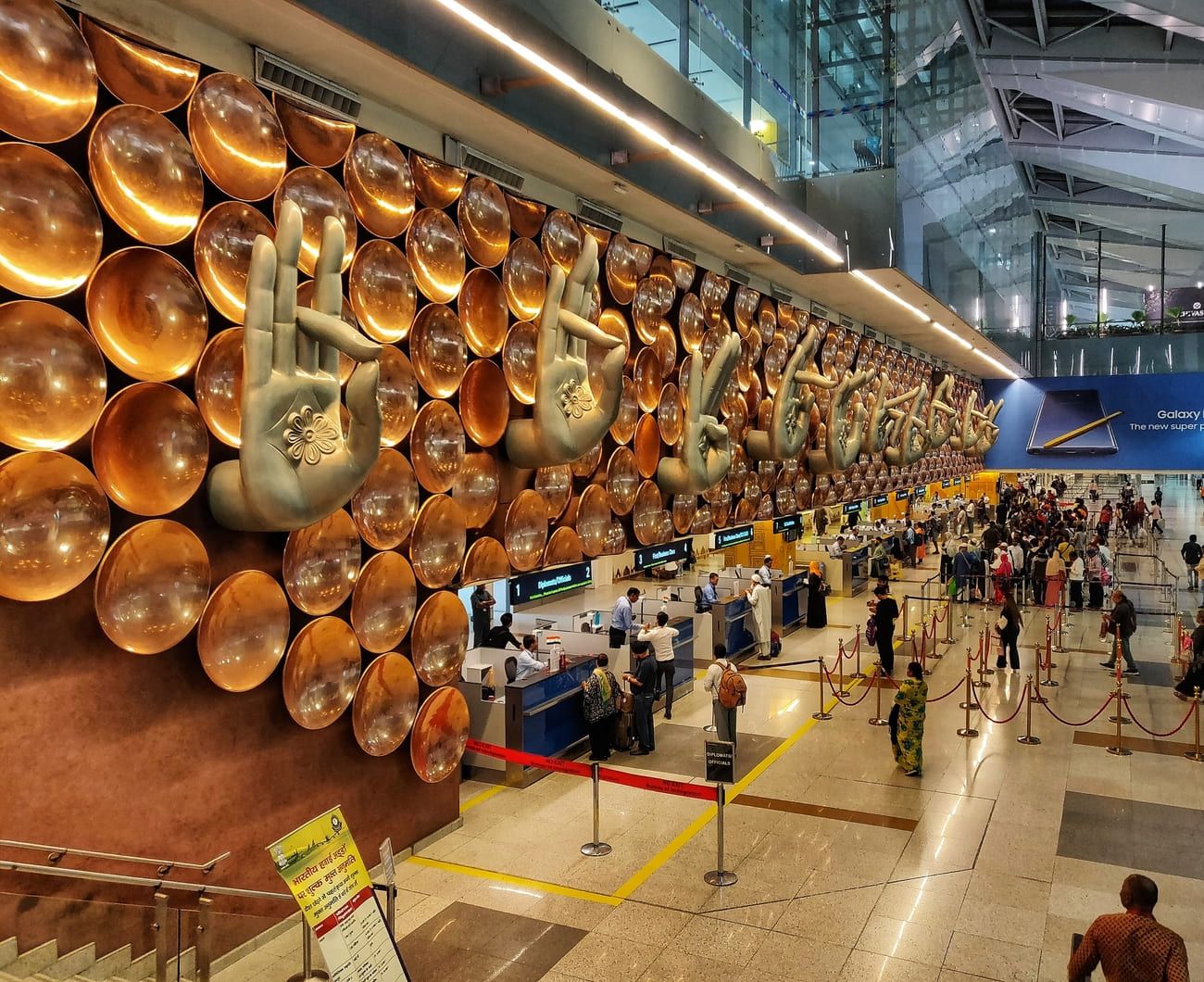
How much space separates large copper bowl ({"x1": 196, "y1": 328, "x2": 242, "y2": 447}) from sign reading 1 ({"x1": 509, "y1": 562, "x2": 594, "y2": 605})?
2599mm

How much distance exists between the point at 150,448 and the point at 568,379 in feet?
9.75

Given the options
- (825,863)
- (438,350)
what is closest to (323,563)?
(438,350)

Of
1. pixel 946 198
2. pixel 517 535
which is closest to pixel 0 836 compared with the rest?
pixel 517 535

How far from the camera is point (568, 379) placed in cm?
670

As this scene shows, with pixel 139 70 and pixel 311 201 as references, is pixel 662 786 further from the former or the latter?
pixel 139 70

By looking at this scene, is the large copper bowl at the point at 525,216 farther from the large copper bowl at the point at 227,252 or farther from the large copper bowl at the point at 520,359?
the large copper bowl at the point at 227,252

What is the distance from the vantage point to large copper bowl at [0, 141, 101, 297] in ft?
13.0

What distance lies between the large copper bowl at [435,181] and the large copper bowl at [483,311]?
565mm

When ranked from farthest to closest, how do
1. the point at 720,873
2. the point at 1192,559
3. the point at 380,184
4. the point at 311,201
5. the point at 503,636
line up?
the point at 1192,559, the point at 503,636, the point at 720,873, the point at 380,184, the point at 311,201

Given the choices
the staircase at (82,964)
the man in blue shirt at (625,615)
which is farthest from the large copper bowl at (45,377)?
the man in blue shirt at (625,615)

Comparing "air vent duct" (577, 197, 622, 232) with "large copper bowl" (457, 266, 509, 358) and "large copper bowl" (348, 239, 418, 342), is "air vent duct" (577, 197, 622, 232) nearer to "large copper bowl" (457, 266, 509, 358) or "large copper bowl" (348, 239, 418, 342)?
"large copper bowl" (457, 266, 509, 358)

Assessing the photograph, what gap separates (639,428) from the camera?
8.90 metres

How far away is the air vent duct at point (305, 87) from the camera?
16.7 feet

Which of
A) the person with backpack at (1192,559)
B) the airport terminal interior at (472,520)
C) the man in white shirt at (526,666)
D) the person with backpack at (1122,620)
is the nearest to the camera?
the airport terminal interior at (472,520)
